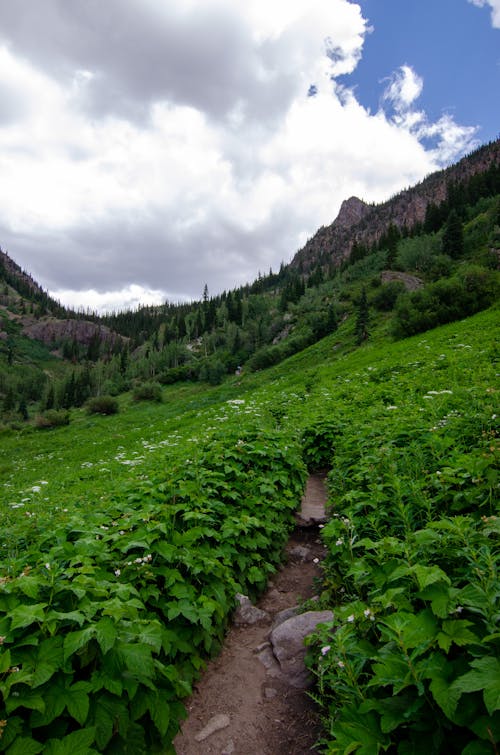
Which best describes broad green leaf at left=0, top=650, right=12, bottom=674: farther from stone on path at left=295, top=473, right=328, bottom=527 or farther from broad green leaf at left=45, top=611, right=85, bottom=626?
stone on path at left=295, top=473, right=328, bottom=527

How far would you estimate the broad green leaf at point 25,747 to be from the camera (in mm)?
2258

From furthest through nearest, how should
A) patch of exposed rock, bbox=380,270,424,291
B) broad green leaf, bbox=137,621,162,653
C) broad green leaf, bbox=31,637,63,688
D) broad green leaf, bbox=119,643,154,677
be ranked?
patch of exposed rock, bbox=380,270,424,291 → broad green leaf, bbox=137,621,162,653 → broad green leaf, bbox=119,643,154,677 → broad green leaf, bbox=31,637,63,688

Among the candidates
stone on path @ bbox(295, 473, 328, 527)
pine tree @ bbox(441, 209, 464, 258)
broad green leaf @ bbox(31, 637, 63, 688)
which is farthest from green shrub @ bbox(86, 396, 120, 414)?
pine tree @ bbox(441, 209, 464, 258)

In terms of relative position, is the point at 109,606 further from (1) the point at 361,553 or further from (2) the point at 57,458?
(2) the point at 57,458

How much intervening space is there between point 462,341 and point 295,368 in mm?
28945

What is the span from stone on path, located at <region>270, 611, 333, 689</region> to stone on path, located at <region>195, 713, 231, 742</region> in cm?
82

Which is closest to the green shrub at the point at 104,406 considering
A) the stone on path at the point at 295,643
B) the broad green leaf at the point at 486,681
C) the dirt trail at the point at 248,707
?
the dirt trail at the point at 248,707

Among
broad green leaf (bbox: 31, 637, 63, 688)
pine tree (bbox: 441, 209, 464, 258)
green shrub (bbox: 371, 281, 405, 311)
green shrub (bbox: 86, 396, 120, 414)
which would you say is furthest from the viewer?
pine tree (bbox: 441, 209, 464, 258)

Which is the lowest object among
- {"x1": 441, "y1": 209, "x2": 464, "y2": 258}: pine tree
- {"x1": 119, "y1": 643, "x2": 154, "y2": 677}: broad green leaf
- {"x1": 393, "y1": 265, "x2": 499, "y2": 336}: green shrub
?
{"x1": 119, "y1": 643, "x2": 154, "y2": 677}: broad green leaf

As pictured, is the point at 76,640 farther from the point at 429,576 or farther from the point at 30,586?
the point at 429,576

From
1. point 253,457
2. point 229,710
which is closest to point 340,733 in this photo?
point 229,710

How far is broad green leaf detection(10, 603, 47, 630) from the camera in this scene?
8.75 ft

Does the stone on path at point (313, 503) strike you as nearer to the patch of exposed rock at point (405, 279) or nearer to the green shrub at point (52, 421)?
the green shrub at point (52, 421)

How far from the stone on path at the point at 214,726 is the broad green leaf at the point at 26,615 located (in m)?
2.13
